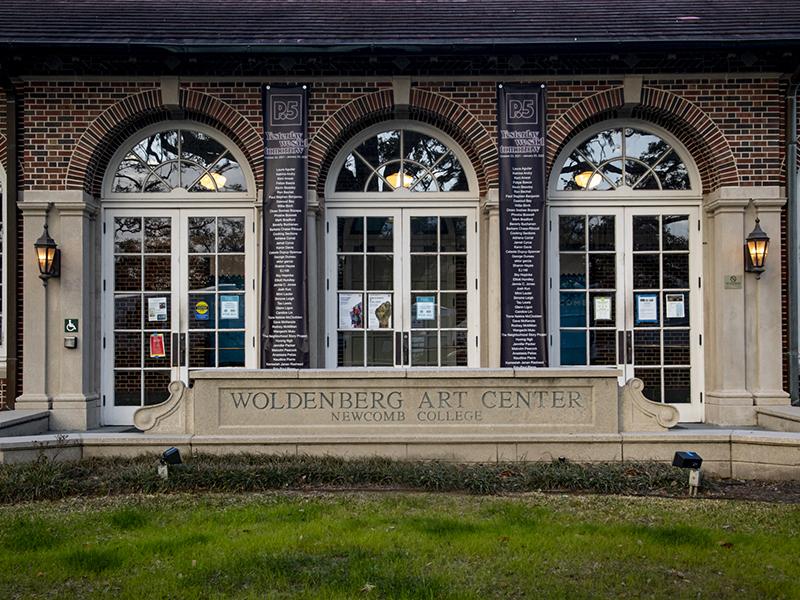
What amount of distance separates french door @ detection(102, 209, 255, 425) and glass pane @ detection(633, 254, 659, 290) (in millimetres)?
5153

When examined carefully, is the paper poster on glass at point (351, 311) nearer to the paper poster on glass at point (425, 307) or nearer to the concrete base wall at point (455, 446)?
the paper poster on glass at point (425, 307)

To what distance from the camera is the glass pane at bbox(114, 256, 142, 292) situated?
9766 mm

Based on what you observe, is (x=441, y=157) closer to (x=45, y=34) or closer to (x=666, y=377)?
(x=666, y=377)

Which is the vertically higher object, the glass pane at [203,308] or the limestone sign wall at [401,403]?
the glass pane at [203,308]

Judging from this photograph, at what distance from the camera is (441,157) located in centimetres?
994

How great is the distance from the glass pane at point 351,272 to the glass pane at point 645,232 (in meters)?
3.72

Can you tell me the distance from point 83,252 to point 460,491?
5.83m

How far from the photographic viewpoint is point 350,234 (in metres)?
9.90

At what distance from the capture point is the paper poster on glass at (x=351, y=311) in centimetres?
981

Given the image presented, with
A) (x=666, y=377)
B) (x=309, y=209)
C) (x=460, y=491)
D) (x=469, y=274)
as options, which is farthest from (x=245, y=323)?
(x=666, y=377)

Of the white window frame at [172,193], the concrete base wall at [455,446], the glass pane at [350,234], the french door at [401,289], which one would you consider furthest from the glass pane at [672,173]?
the white window frame at [172,193]

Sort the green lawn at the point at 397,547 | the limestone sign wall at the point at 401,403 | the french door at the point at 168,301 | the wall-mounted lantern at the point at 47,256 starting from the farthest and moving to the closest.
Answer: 1. the french door at the point at 168,301
2. the wall-mounted lantern at the point at 47,256
3. the limestone sign wall at the point at 401,403
4. the green lawn at the point at 397,547

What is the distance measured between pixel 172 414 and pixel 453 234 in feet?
14.3

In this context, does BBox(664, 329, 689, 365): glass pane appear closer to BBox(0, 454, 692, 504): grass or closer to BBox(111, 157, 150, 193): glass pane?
BBox(0, 454, 692, 504): grass
